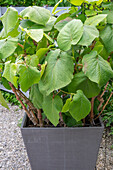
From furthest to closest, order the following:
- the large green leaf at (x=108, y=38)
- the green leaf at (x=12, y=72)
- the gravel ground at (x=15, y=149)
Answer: the gravel ground at (x=15, y=149)
the large green leaf at (x=108, y=38)
the green leaf at (x=12, y=72)

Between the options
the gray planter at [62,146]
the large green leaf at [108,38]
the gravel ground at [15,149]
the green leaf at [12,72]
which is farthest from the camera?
the gravel ground at [15,149]

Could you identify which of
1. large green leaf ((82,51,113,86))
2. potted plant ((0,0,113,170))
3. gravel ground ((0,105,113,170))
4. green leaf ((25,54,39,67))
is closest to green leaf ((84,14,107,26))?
potted plant ((0,0,113,170))

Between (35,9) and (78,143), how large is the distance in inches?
26.4

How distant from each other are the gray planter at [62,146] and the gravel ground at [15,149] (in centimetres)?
25

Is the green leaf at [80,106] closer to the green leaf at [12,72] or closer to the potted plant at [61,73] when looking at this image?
the potted plant at [61,73]

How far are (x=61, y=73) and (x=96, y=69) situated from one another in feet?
0.44

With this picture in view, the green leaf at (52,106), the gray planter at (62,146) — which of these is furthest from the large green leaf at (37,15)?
the gray planter at (62,146)

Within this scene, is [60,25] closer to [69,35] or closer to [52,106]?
[69,35]

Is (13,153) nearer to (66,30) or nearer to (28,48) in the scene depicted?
(28,48)

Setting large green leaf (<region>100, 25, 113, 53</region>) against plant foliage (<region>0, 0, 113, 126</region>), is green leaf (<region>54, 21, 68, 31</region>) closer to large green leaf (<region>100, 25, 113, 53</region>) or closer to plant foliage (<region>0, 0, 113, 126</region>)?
plant foliage (<region>0, 0, 113, 126</region>)

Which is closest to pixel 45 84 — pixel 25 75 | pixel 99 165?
pixel 25 75

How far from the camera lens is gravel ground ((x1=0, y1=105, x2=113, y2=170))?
1.28 metres

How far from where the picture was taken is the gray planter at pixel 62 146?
0.92 meters

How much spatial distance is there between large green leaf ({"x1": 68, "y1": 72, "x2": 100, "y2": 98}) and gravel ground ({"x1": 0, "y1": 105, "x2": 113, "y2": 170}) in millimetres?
691
